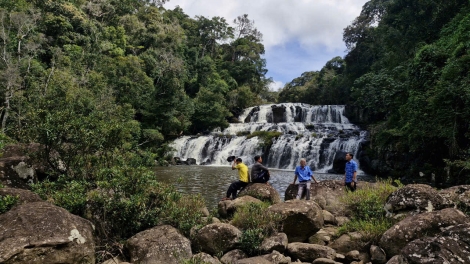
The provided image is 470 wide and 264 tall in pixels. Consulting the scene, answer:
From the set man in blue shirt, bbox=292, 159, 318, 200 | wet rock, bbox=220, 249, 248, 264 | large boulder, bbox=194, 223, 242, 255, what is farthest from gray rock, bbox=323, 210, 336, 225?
wet rock, bbox=220, 249, 248, 264

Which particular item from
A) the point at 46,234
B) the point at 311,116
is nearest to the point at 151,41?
the point at 311,116

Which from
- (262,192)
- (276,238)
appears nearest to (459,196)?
(276,238)

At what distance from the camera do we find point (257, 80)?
184 ft

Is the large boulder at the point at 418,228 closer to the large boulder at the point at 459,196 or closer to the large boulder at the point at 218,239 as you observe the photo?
the large boulder at the point at 459,196

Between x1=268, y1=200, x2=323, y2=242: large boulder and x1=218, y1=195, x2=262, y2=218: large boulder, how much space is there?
122cm

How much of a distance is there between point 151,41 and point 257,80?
19.3 metres

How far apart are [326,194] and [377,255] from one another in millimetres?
3660

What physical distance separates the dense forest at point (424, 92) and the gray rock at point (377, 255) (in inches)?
302

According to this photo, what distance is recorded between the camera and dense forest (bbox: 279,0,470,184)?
13.5m

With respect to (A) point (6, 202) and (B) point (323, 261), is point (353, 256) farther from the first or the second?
(A) point (6, 202)

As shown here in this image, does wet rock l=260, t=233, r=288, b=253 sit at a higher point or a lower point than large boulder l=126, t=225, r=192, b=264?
higher

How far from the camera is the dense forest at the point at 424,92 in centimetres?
1351


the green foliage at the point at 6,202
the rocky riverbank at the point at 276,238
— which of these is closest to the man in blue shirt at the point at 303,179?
the rocky riverbank at the point at 276,238

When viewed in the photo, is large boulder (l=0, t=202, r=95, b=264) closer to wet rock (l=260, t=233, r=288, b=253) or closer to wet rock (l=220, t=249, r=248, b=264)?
wet rock (l=220, t=249, r=248, b=264)
